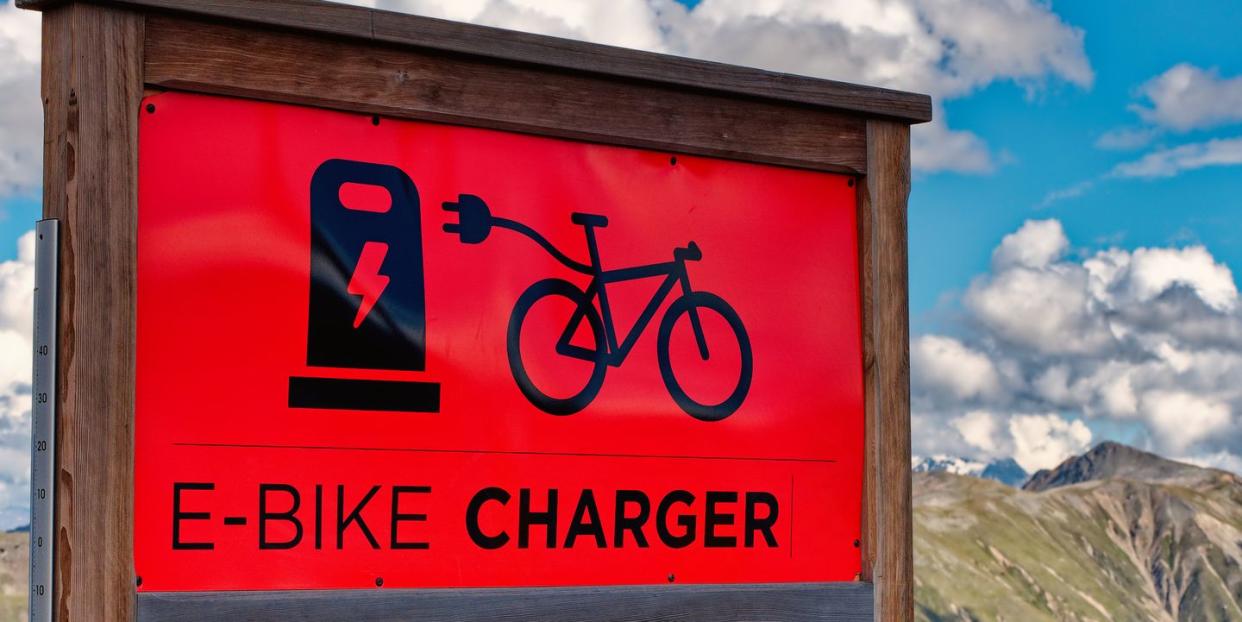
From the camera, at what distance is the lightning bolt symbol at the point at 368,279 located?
15.0 feet

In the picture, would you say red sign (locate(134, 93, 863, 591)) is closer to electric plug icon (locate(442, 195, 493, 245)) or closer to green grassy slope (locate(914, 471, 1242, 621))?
electric plug icon (locate(442, 195, 493, 245))

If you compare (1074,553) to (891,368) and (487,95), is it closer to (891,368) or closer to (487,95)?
(891,368)

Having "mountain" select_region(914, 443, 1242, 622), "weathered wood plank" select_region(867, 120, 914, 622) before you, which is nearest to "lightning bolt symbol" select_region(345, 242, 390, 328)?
"weathered wood plank" select_region(867, 120, 914, 622)

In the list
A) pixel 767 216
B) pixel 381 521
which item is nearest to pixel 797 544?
pixel 767 216

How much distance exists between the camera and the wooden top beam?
443cm

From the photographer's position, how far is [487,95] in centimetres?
480

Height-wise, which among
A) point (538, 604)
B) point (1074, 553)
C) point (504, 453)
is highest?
point (504, 453)

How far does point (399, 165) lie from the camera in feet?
15.4

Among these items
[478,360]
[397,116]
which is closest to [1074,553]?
[478,360]

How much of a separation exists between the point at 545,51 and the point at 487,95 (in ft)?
0.84

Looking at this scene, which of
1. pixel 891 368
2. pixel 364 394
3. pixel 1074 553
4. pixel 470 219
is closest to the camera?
pixel 364 394

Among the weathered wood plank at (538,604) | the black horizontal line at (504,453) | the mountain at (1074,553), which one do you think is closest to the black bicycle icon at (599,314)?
the black horizontal line at (504,453)

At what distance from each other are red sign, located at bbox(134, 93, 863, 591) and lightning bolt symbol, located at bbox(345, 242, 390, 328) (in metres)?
0.01

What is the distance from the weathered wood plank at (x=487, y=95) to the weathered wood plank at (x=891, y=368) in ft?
0.47
